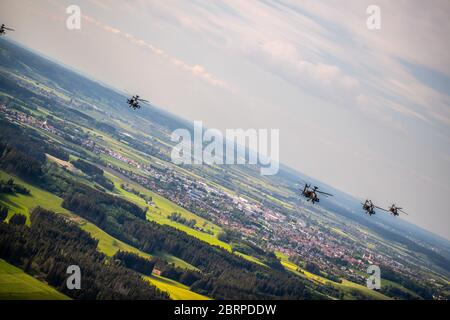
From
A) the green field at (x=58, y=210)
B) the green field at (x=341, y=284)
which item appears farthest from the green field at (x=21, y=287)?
the green field at (x=341, y=284)

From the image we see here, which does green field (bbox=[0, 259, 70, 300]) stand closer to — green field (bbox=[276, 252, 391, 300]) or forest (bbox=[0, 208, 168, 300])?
forest (bbox=[0, 208, 168, 300])

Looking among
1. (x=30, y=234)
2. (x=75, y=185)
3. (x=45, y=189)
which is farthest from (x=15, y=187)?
(x=30, y=234)

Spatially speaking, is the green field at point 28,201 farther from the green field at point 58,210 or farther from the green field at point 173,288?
the green field at point 173,288

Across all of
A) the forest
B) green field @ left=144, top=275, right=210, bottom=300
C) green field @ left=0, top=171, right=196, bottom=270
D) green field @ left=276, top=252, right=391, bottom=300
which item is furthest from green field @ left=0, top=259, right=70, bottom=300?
green field @ left=276, top=252, right=391, bottom=300

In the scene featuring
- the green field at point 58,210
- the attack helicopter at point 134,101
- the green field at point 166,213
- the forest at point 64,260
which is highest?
the attack helicopter at point 134,101

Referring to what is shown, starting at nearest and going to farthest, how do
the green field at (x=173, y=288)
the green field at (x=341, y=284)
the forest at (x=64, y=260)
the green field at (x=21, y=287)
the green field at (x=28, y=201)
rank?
the green field at (x=21, y=287) < the forest at (x=64, y=260) < the green field at (x=173, y=288) < the green field at (x=28, y=201) < the green field at (x=341, y=284)

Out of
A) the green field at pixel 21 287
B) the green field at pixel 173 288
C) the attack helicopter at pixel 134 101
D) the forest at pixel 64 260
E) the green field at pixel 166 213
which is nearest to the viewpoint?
the attack helicopter at pixel 134 101

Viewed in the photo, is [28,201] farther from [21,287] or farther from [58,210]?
[21,287]
